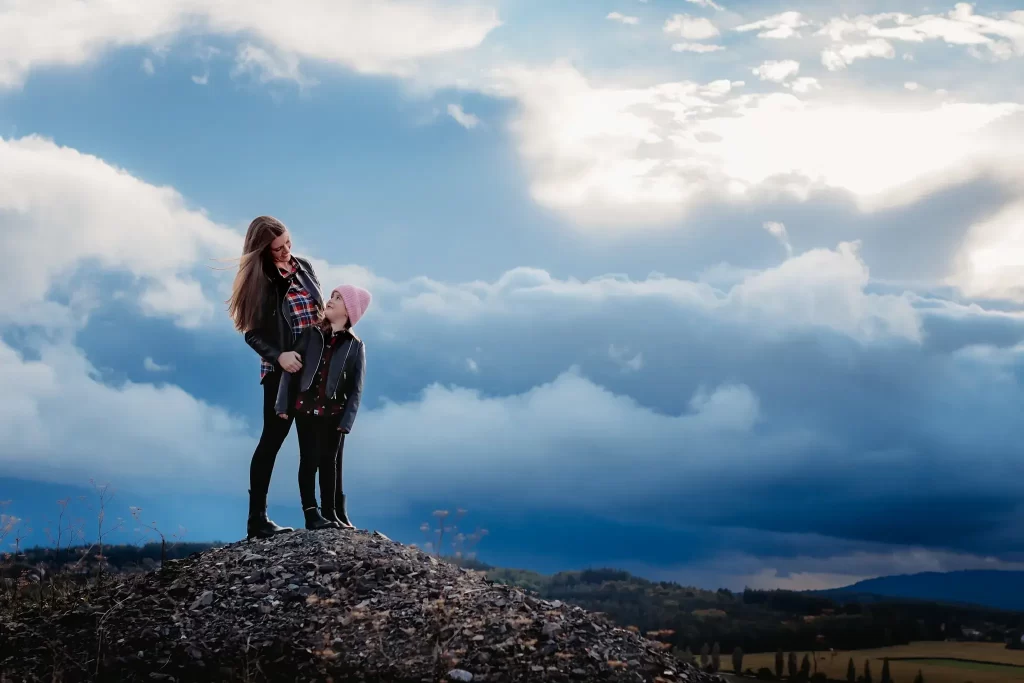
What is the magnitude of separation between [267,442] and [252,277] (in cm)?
208

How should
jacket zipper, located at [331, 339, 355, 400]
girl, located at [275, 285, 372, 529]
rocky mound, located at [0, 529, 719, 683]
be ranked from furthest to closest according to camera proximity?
jacket zipper, located at [331, 339, 355, 400] < girl, located at [275, 285, 372, 529] < rocky mound, located at [0, 529, 719, 683]

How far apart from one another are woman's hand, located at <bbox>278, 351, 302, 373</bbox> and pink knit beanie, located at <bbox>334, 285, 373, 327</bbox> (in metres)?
0.81

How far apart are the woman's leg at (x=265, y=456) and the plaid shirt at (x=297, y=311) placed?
0.56ft

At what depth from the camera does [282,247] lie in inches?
497

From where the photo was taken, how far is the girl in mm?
12461

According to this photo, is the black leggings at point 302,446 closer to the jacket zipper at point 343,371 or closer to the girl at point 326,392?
the girl at point 326,392

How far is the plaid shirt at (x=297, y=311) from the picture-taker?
1255 centimetres

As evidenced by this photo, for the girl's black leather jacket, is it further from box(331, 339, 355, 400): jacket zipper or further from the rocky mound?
the rocky mound

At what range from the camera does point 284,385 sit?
40.7 feet

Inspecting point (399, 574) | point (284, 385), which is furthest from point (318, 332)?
point (399, 574)

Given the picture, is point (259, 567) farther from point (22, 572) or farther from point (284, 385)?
point (22, 572)

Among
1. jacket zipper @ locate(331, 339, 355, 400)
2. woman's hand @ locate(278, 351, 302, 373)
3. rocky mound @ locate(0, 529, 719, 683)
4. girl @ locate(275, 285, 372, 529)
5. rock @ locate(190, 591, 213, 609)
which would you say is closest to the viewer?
rocky mound @ locate(0, 529, 719, 683)

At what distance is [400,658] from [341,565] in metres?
1.90

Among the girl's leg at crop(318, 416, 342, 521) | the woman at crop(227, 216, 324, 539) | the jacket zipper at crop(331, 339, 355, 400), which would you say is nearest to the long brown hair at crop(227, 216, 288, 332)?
the woman at crop(227, 216, 324, 539)
